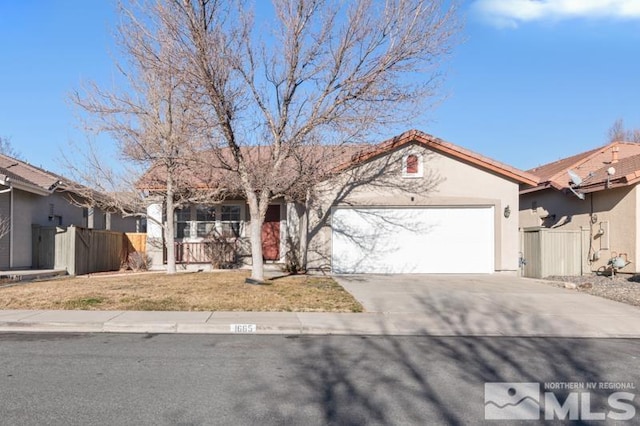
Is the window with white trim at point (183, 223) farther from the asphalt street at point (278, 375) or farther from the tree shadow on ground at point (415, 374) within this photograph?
the tree shadow on ground at point (415, 374)

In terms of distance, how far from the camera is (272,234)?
19.8 meters

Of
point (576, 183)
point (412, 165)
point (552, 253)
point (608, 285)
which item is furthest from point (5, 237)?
point (576, 183)

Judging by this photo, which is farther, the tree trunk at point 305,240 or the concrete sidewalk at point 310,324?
the tree trunk at point 305,240

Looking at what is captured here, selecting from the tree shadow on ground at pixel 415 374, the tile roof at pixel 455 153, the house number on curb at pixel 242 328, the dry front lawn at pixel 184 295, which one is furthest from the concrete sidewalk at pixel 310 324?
the tile roof at pixel 455 153

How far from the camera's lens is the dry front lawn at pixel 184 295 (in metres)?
10.8

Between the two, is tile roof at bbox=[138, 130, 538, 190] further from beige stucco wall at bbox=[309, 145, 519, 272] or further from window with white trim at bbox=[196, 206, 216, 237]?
window with white trim at bbox=[196, 206, 216, 237]

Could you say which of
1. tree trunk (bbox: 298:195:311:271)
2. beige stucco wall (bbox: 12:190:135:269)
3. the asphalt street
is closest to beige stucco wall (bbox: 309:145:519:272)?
tree trunk (bbox: 298:195:311:271)

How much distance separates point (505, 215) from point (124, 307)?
41.0ft

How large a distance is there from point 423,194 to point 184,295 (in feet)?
29.9

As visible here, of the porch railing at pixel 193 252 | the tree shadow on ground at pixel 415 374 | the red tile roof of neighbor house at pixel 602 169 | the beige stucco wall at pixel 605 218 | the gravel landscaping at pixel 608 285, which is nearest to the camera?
the tree shadow on ground at pixel 415 374

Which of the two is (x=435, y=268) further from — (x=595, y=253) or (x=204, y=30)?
(x=204, y=30)

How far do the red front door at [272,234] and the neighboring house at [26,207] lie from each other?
22.8ft

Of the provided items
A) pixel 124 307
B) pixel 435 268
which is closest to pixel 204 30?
pixel 124 307

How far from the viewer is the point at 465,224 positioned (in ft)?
59.0
